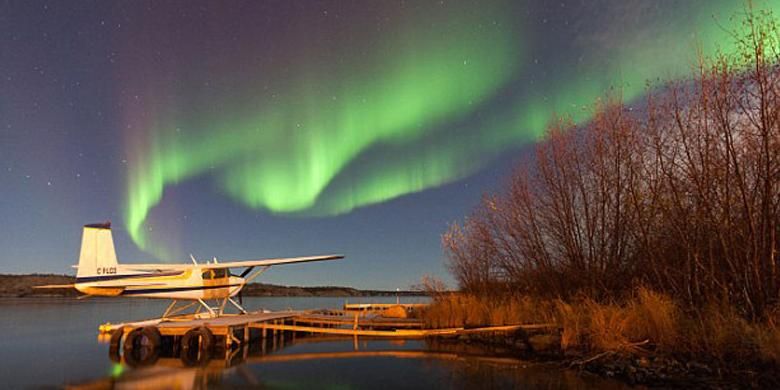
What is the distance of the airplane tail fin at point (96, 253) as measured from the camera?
16.7 meters

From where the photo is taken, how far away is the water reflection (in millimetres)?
10391

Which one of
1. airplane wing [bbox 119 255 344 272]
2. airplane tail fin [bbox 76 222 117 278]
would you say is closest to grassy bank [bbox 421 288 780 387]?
airplane wing [bbox 119 255 344 272]

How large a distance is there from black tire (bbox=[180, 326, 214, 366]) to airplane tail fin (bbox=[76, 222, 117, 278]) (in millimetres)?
4565

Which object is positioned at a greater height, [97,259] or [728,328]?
[97,259]

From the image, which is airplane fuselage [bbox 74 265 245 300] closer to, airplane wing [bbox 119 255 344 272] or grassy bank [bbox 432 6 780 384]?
airplane wing [bbox 119 255 344 272]

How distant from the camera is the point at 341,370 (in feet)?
40.7

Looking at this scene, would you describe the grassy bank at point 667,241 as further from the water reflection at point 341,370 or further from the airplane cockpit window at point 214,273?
the airplane cockpit window at point 214,273

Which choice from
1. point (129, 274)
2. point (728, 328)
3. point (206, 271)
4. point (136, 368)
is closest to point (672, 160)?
point (728, 328)

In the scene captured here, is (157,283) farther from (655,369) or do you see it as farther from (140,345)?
(655,369)

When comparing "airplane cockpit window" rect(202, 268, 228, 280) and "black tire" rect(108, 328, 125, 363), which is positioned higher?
"airplane cockpit window" rect(202, 268, 228, 280)

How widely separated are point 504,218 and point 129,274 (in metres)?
13.6

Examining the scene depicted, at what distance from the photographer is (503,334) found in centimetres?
1723

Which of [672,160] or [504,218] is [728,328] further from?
[504,218]

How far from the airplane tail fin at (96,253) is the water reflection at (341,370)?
13.5 ft
